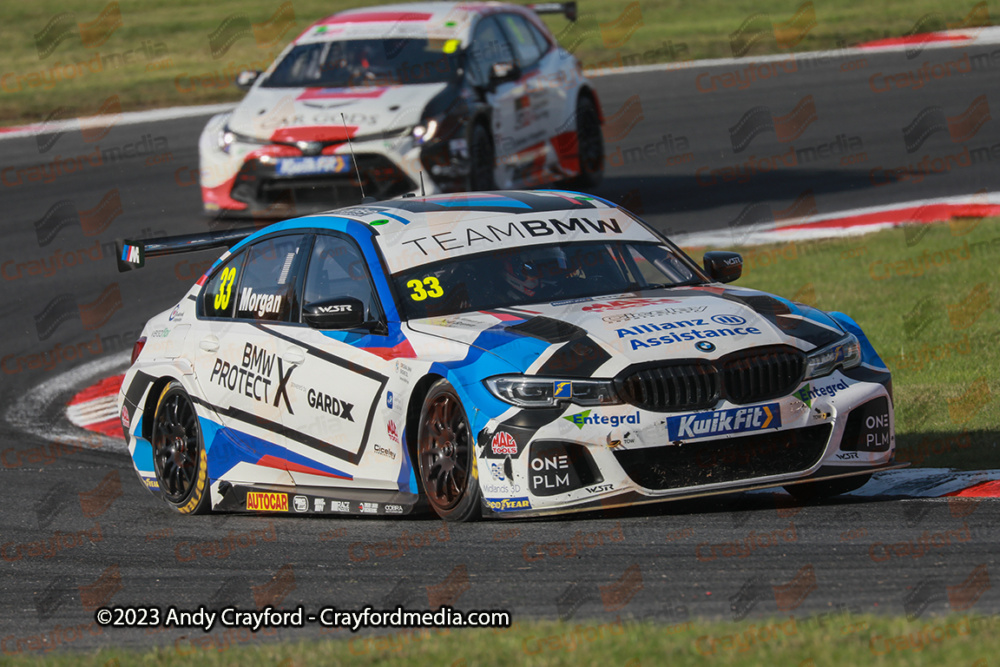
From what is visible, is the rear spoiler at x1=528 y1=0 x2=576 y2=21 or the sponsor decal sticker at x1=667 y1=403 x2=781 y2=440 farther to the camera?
the rear spoiler at x1=528 y1=0 x2=576 y2=21

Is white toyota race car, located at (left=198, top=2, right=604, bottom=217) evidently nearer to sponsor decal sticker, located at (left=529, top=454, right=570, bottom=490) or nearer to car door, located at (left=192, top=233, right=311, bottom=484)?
car door, located at (left=192, top=233, right=311, bottom=484)

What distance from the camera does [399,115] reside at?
13297mm

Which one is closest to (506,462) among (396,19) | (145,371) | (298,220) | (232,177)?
(298,220)

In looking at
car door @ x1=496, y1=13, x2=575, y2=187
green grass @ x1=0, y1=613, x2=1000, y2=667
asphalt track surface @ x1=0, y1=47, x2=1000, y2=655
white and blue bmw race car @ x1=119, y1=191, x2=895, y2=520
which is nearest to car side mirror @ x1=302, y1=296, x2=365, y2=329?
white and blue bmw race car @ x1=119, y1=191, x2=895, y2=520

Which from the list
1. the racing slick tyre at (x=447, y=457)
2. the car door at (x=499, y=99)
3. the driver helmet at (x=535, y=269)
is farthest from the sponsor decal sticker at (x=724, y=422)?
the car door at (x=499, y=99)

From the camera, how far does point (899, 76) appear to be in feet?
73.7

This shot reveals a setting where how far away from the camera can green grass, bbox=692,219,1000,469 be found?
8.65 m

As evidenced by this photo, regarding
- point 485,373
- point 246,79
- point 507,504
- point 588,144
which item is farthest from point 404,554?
point 588,144

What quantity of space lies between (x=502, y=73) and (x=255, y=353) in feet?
22.4

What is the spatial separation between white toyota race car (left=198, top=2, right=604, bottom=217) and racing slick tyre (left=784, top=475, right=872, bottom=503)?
6.37 metres

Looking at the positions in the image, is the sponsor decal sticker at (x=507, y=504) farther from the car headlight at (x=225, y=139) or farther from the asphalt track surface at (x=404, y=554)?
the car headlight at (x=225, y=139)

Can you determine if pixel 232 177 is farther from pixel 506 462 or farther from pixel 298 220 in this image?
pixel 506 462

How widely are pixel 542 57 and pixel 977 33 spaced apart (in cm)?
1287

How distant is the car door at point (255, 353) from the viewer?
7750mm
